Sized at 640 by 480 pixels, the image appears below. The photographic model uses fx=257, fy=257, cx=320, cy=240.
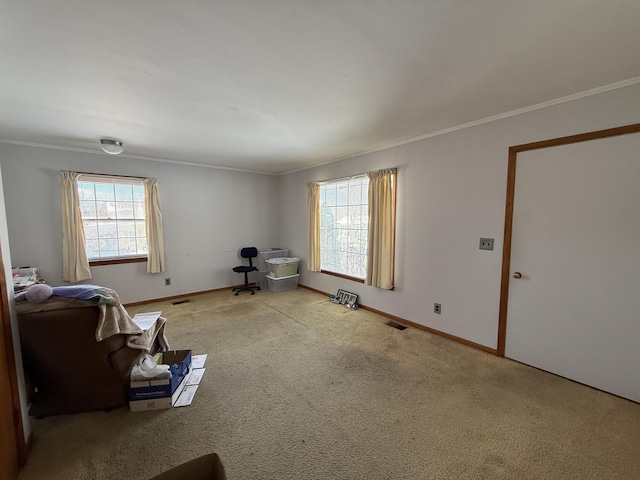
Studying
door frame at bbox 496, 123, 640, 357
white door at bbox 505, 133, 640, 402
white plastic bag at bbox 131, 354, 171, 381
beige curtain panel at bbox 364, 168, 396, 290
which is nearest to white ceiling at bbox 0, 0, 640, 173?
door frame at bbox 496, 123, 640, 357

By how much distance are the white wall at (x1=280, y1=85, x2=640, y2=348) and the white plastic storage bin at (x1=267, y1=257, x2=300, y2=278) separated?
193 cm

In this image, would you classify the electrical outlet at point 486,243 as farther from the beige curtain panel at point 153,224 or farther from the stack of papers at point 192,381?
the beige curtain panel at point 153,224

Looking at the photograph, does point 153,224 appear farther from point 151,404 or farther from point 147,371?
point 151,404

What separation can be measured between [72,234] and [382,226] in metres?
4.36

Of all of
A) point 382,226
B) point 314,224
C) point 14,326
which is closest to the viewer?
point 14,326

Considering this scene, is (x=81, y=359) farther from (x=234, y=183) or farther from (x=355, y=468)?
(x=234, y=183)

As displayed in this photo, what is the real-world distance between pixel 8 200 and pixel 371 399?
16.3 ft

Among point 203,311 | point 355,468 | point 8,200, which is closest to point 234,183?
point 203,311

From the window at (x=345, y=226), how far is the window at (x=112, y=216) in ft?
10.1

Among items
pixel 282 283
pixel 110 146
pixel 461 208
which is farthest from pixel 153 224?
pixel 461 208

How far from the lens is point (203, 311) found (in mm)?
3932

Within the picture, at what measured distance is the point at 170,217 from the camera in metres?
4.49

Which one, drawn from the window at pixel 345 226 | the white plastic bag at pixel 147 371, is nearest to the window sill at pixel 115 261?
the white plastic bag at pixel 147 371

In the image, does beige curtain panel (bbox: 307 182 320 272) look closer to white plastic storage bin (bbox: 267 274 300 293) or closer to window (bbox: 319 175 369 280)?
window (bbox: 319 175 369 280)
